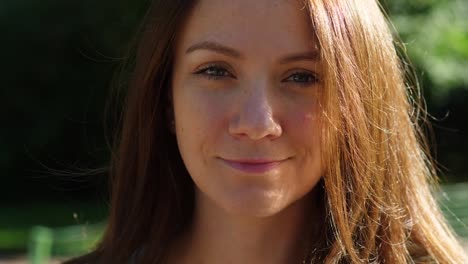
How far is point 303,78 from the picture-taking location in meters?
2.24

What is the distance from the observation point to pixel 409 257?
246 cm

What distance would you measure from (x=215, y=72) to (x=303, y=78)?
9.5 inches

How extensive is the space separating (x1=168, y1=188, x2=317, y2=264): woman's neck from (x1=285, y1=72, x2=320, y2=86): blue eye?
0.43 metres

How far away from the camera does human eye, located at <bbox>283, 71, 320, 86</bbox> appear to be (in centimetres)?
222

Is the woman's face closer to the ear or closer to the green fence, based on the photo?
the ear

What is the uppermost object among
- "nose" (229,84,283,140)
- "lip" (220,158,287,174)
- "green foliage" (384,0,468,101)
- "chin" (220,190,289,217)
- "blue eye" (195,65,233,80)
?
"green foliage" (384,0,468,101)

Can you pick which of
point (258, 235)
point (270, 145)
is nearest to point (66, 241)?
point (258, 235)

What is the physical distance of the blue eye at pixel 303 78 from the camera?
87.4 inches

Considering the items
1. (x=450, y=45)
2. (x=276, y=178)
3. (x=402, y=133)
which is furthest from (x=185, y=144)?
(x=450, y=45)

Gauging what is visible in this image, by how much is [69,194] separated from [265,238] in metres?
11.6

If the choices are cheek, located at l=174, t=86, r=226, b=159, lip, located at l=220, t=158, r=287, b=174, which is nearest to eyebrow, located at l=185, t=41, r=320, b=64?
cheek, located at l=174, t=86, r=226, b=159

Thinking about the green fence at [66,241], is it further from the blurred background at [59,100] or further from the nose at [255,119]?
A: the blurred background at [59,100]

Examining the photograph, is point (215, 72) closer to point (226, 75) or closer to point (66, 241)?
point (226, 75)

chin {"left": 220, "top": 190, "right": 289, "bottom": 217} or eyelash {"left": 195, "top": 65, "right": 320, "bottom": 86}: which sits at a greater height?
eyelash {"left": 195, "top": 65, "right": 320, "bottom": 86}
